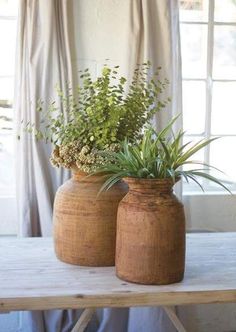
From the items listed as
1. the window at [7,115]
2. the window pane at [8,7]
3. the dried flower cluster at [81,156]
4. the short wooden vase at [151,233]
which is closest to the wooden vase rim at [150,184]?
the short wooden vase at [151,233]

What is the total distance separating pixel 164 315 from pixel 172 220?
108cm

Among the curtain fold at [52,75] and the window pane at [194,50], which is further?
the window pane at [194,50]

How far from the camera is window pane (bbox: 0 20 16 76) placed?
2.36 metres

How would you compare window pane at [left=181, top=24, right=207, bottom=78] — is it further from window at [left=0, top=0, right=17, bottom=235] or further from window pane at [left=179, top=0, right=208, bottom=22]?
window at [left=0, top=0, right=17, bottom=235]

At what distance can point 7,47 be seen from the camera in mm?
2381

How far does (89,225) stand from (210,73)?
A: 1359 millimetres

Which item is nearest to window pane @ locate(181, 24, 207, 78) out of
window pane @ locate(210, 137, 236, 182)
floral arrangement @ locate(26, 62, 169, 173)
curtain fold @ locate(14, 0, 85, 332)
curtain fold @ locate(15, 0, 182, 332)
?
curtain fold @ locate(15, 0, 182, 332)

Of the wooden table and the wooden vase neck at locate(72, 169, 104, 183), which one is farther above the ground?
the wooden vase neck at locate(72, 169, 104, 183)

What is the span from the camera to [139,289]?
1315mm

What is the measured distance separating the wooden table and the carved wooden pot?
1.5 inches

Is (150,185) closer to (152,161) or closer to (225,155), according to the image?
(152,161)

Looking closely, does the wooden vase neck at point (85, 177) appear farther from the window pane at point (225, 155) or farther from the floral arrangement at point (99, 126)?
the window pane at point (225, 155)

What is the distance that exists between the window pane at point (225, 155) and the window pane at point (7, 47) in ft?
3.85

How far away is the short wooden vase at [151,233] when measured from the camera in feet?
4.33
